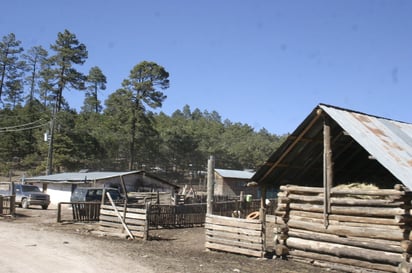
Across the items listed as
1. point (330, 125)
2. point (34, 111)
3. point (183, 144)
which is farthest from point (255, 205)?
point (34, 111)

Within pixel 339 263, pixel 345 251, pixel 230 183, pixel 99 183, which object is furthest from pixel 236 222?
pixel 230 183

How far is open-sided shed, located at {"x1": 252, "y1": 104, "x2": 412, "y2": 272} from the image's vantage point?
11703 millimetres

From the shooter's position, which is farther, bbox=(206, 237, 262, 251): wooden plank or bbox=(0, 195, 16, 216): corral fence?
bbox=(0, 195, 16, 216): corral fence

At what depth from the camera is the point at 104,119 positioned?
71.5m

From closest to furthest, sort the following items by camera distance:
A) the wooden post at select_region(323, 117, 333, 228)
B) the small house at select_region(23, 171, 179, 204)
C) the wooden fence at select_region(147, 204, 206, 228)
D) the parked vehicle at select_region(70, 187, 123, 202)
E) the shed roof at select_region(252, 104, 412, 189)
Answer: the shed roof at select_region(252, 104, 412, 189)
the wooden post at select_region(323, 117, 333, 228)
the wooden fence at select_region(147, 204, 206, 228)
the parked vehicle at select_region(70, 187, 123, 202)
the small house at select_region(23, 171, 179, 204)

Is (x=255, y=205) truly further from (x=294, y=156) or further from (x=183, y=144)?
(x=183, y=144)

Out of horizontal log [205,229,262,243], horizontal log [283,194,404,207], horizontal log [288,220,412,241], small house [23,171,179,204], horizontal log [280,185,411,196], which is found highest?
small house [23,171,179,204]

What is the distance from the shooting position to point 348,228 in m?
12.7

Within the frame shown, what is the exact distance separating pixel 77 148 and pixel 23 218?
112 feet

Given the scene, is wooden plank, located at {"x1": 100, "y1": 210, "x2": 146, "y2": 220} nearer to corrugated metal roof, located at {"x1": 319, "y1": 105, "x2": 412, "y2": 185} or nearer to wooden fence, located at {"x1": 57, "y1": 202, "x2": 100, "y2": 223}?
wooden fence, located at {"x1": 57, "y1": 202, "x2": 100, "y2": 223}

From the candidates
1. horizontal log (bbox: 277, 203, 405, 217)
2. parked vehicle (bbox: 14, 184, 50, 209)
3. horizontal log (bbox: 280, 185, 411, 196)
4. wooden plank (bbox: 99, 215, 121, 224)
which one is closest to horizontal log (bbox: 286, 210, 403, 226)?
horizontal log (bbox: 277, 203, 405, 217)

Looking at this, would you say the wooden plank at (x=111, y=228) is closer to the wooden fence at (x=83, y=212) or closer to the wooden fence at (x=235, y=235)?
the wooden fence at (x=83, y=212)

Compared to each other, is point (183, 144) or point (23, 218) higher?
point (183, 144)

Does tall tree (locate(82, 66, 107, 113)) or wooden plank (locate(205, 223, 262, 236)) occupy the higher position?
tall tree (locate(82, 66, 107, 113))
